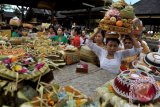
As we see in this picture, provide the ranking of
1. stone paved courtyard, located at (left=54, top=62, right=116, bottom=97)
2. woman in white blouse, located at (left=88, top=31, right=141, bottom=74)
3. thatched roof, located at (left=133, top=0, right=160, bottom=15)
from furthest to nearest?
thatched roof, located at (left=133, top=0, right=160, bottom=15)
woman in white blouse, located at (left=88, top=31, right=141, bottom=74)
stone paved courtyard, located at (left=54, top=62, right=116, bottom=97)

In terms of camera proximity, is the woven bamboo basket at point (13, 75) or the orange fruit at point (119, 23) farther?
the orange fruit at point (119, 23)

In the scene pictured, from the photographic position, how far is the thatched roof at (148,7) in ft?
52.5

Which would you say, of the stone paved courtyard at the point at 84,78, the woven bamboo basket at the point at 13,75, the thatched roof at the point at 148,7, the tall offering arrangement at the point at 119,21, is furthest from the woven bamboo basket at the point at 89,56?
the thatched roof at the point at 148,7

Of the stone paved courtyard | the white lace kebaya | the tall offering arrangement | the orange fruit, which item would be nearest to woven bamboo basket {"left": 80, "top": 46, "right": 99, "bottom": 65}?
the white lace kebaya

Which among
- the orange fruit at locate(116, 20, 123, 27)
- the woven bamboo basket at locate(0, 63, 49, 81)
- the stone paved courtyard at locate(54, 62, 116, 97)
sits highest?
the orange fruit at locate(116, 20, 123, 27)

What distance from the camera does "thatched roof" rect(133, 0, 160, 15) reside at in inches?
630

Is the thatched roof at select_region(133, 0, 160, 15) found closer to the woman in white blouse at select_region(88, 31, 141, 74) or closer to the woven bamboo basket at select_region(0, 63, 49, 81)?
the woman in white blouse at select_region(88, 31, 141, 74)

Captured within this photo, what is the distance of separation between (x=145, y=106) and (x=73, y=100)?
58 centimetres

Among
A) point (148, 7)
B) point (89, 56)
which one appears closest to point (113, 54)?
point (89, 56)

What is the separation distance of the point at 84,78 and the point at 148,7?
48.1 feet

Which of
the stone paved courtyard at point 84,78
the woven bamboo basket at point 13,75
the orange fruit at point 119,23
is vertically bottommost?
the stone paved courtyard at point 84,78

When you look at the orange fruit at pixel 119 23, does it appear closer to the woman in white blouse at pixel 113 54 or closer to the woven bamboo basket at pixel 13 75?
the woman in white blouse at pixel 113 54

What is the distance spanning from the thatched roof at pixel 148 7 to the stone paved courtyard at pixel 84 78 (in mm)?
13008

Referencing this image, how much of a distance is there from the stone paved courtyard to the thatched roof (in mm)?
13008
